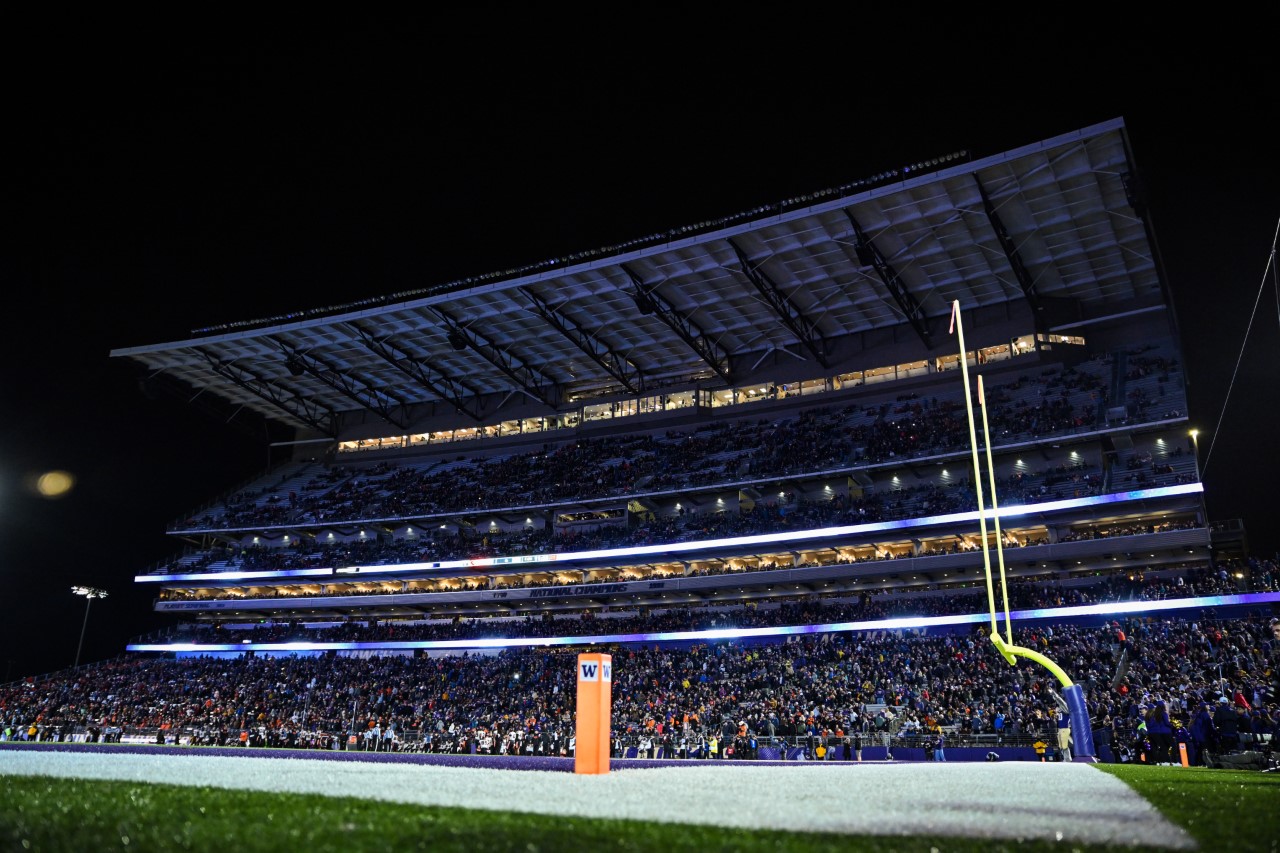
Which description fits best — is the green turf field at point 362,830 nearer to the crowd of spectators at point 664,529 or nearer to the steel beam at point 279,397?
the crowd of spectators at point 664,529

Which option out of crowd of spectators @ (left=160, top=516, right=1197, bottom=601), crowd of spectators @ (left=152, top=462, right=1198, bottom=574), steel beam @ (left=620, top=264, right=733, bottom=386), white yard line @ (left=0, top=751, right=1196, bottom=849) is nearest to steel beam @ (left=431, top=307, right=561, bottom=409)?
crowd of spectators @ (left=152, top=462, right=1198, bottom=574)

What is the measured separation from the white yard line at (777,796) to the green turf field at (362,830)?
388 mm

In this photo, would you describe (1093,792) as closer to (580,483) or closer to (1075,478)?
(1075,478)

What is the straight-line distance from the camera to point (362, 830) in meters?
Result: 5.60

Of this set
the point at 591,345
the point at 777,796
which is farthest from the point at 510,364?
the point at 777,796

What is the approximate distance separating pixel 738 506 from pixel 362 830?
163 ft

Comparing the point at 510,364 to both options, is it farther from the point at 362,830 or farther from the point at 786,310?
the point at 362,830

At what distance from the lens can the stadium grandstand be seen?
34.6m

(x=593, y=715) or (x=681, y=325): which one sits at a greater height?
(x=681, y=325)

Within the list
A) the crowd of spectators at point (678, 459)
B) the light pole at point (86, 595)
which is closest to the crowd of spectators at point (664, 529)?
the crowd of spectators at point (678, 459)

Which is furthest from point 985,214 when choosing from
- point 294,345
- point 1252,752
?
point 294,345

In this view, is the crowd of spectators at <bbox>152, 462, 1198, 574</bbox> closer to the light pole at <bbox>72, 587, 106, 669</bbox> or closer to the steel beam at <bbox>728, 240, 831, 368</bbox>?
the light pole at <bbox>72, 587, 106, 669</bbox>

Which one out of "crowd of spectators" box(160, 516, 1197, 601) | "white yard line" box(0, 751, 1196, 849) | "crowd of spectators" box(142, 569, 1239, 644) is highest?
"crowd of spectators" box(160, 516, 1197, 601)

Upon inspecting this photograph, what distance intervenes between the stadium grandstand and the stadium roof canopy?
240mm
